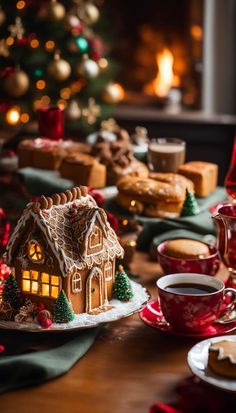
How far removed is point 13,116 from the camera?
2.75 metres

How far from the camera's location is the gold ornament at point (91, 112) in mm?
3182

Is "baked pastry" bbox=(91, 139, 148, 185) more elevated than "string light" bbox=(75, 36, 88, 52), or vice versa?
"string light" bbox=(75, 36, 88, 52)

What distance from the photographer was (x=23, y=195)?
2236mm

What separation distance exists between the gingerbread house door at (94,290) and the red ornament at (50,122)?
39.5 inches

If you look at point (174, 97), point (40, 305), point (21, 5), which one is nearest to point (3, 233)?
point (40, 305)

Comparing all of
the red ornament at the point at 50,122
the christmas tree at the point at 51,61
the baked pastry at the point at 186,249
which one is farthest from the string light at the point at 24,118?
the baked pastry at the point at 186,249

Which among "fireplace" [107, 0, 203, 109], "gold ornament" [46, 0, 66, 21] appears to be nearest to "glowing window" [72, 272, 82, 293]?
"gold ornament" [46, 0, 66, 21]

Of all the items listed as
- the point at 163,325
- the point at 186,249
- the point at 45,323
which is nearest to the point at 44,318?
the point at 45,323

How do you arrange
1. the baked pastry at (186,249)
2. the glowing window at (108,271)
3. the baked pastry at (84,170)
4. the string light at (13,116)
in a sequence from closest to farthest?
the glowing window at (108,271)
the baked pastry at (186,249)
the baked pastry at (84,170)
the string light at (13,116)

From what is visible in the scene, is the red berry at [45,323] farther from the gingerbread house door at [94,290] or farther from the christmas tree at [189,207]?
the christmas tree at [189,207]

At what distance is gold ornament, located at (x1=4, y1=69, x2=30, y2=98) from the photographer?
9.49 feet

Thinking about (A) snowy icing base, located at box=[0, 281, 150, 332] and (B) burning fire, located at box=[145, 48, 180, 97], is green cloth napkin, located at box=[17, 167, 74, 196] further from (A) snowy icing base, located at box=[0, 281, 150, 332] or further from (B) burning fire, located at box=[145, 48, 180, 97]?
(B) burning fire, located at box=[145, 48, 180, 97]

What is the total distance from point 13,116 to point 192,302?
1549 mm

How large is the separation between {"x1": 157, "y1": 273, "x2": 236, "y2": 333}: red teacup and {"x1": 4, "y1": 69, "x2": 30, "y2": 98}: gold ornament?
164 centimetres
